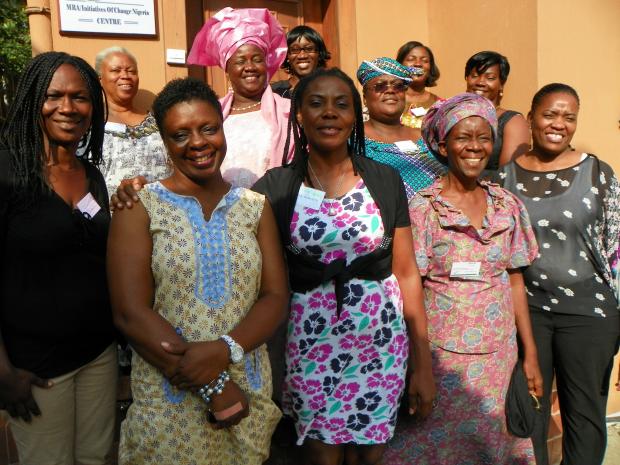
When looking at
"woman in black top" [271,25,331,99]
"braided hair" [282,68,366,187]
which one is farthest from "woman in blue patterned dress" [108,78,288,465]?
"woman in black top" [271,25,331,99]

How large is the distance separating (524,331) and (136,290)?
194 cm

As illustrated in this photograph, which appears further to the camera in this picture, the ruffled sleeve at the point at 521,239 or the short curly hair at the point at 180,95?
the ruffled sleeve at the point at 521,239

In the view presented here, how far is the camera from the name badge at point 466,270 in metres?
2.65

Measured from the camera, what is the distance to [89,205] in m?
2.14

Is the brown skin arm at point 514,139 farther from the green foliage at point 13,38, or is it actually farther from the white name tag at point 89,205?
the green foliage at point 13,38

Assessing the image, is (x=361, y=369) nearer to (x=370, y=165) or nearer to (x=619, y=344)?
(x=370, y=165)

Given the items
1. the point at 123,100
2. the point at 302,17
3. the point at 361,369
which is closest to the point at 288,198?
the point at 361,369

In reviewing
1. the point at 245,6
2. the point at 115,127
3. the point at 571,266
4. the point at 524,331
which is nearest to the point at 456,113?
the point at 571,266

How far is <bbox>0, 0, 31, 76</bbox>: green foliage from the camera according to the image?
882cm

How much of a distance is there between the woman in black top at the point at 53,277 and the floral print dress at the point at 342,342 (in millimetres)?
762

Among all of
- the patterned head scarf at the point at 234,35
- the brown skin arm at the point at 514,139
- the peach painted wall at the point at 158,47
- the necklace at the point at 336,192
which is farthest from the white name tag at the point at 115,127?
the brown skin arm at the point at 514,139

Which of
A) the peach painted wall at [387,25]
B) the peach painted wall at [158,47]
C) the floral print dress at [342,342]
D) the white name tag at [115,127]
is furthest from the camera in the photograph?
the peach painted wall at [387,25]

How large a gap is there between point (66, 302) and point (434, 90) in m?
4.68

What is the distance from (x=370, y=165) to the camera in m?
2.50
